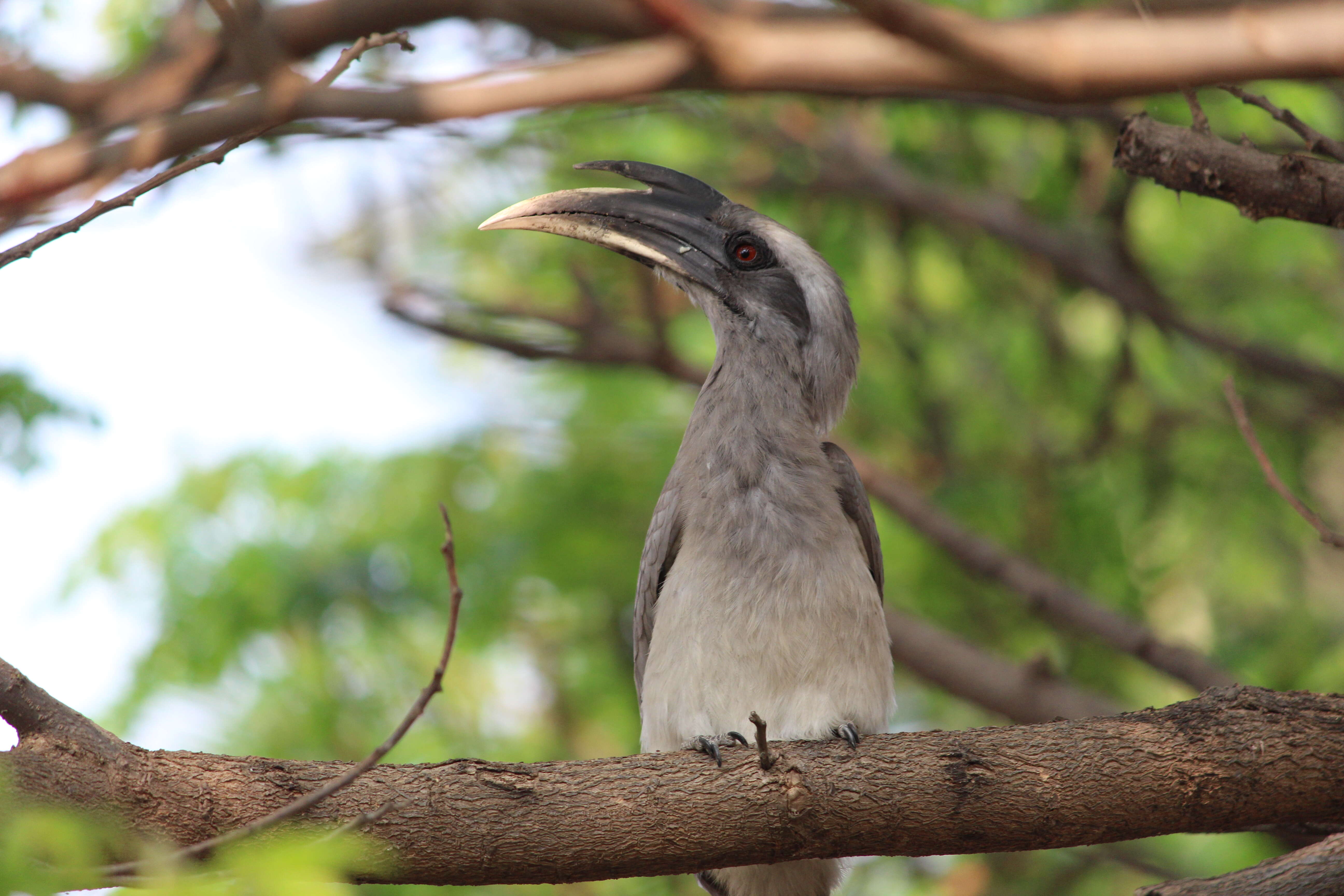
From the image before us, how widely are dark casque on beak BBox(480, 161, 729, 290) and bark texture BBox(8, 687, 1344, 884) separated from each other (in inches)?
91.1

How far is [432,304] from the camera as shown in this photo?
7.57 meters

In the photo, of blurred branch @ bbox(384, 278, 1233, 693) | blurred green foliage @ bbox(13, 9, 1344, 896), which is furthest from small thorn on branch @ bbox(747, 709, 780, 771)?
blurred green foliage @ bbox(13, 9, 1344, 896)

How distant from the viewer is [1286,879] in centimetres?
343

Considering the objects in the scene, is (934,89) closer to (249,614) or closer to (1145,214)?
(249,614)

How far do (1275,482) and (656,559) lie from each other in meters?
2.31

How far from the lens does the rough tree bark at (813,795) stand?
329cm

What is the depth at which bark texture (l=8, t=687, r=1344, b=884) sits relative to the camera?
3309 mm

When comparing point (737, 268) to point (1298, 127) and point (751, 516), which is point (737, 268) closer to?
point (751, 516)

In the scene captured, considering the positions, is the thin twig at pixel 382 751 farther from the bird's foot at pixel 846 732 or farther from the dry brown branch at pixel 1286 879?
the dry brown branch at pixel 1286 879

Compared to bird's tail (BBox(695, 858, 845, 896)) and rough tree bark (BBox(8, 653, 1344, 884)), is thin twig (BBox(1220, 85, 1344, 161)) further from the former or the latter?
bird's tail (BBox(695, 858, 845, 896))

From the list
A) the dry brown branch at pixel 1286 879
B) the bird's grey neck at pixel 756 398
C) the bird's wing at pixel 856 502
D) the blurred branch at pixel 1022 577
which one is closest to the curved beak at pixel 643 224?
the bird's grey neck at pixel 756 398

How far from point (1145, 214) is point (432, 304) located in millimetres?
5332

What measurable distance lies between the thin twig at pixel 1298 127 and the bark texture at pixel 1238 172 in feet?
0.13

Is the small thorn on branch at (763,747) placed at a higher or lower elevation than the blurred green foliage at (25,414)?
lower
